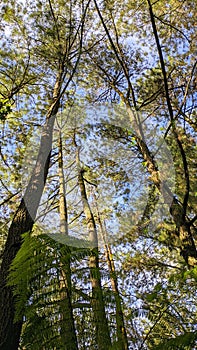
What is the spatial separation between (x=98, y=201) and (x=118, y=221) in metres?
0.66

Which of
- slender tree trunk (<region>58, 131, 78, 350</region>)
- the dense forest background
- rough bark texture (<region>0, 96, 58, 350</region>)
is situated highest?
the dense forest background

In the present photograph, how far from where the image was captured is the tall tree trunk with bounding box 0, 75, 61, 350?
7.23 feet

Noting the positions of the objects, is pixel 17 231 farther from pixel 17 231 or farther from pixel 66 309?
pixel 66 309

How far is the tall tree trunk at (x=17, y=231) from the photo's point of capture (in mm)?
2205

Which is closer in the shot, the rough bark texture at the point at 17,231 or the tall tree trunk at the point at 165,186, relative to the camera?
the rough bark texture at the point at 17,231

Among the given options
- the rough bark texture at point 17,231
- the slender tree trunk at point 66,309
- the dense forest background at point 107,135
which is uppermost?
the dense forest background at point 107,135

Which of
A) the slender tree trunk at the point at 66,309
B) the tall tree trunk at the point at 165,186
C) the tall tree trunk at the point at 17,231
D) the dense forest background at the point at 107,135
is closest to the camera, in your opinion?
the slender tree trunk at the point at 66,309

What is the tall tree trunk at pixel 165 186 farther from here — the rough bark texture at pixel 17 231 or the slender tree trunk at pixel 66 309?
the slender tree trunk at pixel 66 309

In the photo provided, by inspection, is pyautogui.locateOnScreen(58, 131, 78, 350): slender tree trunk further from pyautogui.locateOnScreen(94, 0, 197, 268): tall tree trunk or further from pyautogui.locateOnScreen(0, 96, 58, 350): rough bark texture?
pyautogui.locateOnScreen(94, 0, 197, 268): tall tree trunk

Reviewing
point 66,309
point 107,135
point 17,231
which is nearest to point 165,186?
point 107,135

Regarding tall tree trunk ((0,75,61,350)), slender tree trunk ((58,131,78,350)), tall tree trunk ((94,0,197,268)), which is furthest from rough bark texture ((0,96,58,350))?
tall tree trunk ((94,0,197,268))

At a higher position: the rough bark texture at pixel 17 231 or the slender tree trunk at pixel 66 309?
the rough bark texture at pixel 17 231

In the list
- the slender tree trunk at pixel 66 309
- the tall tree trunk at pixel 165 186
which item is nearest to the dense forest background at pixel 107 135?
the tall tree trunk at pixel 165 186

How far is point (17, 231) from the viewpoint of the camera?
9.46ft
